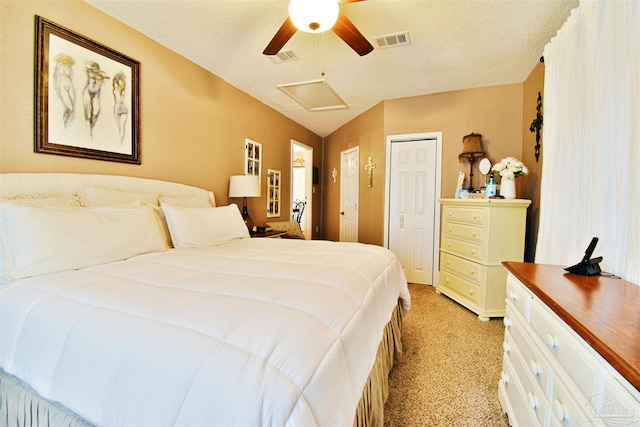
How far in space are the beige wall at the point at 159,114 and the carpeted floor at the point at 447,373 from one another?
260 cm

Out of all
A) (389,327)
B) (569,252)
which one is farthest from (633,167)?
(389,327)

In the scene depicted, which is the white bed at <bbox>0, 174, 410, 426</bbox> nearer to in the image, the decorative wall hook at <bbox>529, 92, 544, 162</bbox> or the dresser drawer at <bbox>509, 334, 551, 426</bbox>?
the dresser drawer at <bbox>509, 334, 551, 426</bbox>

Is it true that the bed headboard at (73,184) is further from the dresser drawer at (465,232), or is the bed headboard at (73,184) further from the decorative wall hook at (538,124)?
the decorative wall hook at (538,124)

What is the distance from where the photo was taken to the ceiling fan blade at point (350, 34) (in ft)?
5.80

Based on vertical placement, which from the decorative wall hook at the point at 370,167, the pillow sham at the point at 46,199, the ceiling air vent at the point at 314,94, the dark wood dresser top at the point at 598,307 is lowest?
the dark wood dresser top at the point at 598,307

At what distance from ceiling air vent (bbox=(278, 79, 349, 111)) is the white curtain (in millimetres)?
1746

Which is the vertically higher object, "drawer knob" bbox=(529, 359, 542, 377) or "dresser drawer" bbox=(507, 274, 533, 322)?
"dresser drawer" bbox=(507, 274, 533, 322)

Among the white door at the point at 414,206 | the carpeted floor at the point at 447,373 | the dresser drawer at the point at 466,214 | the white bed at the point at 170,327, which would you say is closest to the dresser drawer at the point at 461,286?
the carpeted floor at the point at 447,373

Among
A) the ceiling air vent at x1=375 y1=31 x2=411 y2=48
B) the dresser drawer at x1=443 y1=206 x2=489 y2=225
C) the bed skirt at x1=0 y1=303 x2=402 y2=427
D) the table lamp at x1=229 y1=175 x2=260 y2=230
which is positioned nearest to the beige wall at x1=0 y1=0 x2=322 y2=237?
the table lamp at x1=229 y1=175 x2=260 y2=230

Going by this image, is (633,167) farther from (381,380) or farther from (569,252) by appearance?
(381,380)

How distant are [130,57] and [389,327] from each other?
2.97 meters

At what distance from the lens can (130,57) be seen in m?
2.28

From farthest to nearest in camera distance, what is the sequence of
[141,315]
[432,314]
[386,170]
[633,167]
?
[386,170] < [432,314] < [633,167] < [141,315]

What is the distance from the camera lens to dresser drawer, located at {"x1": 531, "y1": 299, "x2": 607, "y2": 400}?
686mm
